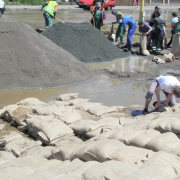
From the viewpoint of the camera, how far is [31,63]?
10.4 m

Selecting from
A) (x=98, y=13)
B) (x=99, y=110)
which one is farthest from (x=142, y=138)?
(x=98, y=13)

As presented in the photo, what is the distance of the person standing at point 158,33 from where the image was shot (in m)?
13.8

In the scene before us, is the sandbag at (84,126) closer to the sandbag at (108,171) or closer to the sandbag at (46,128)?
the sandbag at (46,128)

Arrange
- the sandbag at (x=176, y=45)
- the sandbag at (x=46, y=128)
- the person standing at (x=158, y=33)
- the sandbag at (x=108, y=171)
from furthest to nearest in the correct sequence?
the sandbag at (x=176, y=45) → the person standing at (x=158, y=33) → the sandbag at (x=46, y=128) → the sandbag at (x=108, y=171)

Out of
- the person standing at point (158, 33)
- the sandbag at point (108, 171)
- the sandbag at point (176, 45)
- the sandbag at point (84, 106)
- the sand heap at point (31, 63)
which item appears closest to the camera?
the sandbag at point (108, 171)

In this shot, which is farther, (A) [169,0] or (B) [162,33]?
(A) [169,0]

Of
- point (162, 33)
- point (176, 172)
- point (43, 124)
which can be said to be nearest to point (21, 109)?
point (43, 124)

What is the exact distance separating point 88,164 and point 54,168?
43 cm

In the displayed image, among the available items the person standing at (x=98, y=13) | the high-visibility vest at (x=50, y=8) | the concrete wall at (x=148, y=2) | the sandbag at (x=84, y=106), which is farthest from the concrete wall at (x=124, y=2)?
the sandbag at (x=84, y=106)

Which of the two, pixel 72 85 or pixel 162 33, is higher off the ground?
pixel 162 33

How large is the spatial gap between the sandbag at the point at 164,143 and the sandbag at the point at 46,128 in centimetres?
203

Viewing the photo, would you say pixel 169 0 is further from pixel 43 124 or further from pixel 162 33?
pixel 43 124

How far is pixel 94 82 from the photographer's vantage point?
34.5 ft

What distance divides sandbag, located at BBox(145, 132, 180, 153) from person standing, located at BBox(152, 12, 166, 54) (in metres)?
9.45
